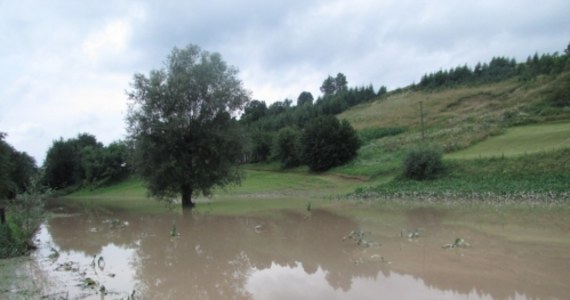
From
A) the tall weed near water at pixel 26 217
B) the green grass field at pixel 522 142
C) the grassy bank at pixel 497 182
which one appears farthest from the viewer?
the green grass field at pixel 522 142

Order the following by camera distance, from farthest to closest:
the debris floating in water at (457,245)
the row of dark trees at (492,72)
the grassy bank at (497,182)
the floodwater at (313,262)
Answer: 1. the row of dark trees at (492,72)
2. the grassy bank at (497,182)
3. the debris floating in water at (457,245)
4. the floodwater at (313,262)

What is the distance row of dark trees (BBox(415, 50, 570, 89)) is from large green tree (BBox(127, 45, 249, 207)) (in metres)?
84.0

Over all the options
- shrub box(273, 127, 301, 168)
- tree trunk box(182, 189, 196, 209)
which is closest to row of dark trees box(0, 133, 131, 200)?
shrub box(273, 127, 301, 168)

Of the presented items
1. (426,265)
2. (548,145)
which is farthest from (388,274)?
(548,145)

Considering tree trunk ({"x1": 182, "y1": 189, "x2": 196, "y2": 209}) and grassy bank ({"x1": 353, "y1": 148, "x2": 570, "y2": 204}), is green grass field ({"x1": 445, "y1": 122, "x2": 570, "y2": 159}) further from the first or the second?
tree trunk ({"x1": 182, "y1": 189, "x2": 196, "y2": 209})

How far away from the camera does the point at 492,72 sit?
12988 cm

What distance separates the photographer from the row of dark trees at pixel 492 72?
10319 cm

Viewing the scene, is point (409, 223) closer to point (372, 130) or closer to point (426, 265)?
point (426, 265)

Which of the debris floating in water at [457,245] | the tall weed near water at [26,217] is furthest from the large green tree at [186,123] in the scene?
the debris floating in water at [457,245]

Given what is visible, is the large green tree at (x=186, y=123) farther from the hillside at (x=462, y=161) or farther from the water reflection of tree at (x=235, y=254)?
the water reflection of tree at (x=235, y=254)

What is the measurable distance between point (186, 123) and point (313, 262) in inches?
847

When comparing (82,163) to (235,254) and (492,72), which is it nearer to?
(235,254)

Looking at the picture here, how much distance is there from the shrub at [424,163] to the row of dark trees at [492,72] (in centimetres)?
7029

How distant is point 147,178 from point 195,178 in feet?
10.9
